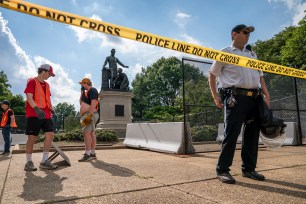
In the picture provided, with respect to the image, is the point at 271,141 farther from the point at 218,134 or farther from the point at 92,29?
the point at 218,134

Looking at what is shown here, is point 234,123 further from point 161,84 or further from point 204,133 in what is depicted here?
point 161,84

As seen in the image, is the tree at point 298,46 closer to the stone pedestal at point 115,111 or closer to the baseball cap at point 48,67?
the stone pedestal at point 115,111

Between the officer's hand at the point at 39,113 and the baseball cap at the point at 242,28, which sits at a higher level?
the baseball cap at the point at 242,28

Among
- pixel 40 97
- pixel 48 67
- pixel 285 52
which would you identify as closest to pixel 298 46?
pixel 285 52

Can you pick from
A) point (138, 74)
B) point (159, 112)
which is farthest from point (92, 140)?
point (138, 74)

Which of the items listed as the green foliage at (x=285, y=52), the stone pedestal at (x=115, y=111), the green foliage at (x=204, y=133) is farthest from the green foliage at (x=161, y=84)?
the green foliage at (x=204, y=133)

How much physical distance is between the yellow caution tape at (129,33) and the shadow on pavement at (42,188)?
172 cm

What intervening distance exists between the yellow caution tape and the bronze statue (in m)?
13.8

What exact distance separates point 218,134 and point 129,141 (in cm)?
392

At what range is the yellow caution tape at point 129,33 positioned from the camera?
245 centimetres

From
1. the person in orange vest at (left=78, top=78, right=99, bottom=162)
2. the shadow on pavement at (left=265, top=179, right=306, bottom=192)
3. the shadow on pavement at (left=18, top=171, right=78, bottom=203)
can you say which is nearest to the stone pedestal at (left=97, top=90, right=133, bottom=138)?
the person in orange vest at (left=78, top=78, right=99, bottom=162)

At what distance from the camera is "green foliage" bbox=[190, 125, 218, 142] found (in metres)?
10.1

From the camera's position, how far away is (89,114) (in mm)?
5699

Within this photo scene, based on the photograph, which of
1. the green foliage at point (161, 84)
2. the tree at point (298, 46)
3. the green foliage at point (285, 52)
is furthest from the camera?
the green foliage at point (161, 84)
